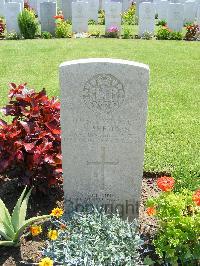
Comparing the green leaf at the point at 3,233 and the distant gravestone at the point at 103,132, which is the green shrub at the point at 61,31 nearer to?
the distant gravestone at the point at 103,132

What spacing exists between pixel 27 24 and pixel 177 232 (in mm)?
11708

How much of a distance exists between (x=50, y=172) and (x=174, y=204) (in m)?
1.42

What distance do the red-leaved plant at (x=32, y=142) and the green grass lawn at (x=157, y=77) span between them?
1353 mm

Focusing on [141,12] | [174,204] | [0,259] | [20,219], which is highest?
[141,12]

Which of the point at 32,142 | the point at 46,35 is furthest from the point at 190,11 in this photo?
the point at 32,142

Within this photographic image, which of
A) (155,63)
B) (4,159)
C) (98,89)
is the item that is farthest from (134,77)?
(155,63)

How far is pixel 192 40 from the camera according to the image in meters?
14.0

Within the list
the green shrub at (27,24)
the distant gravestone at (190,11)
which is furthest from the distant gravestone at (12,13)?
the distant gravestone at (190,11)

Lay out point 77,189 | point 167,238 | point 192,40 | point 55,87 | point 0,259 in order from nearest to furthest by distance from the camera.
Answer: point 167,238 < point 0,259 < point 77,189 < point 55,87 < point 192,40

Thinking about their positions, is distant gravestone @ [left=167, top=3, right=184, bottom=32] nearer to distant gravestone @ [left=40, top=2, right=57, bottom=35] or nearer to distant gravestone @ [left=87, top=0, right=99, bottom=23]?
distant gravestone @ [left=87, top=0, right=99, bottom=23]

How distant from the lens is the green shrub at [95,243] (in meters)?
3.31

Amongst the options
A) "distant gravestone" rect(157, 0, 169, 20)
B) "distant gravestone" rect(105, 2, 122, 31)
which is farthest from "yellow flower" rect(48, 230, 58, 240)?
"distant gravestone" rect(157, 0, 169, 20)

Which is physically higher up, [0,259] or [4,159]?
[4,159]

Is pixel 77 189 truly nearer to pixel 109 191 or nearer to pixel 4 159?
pixel 109 191
